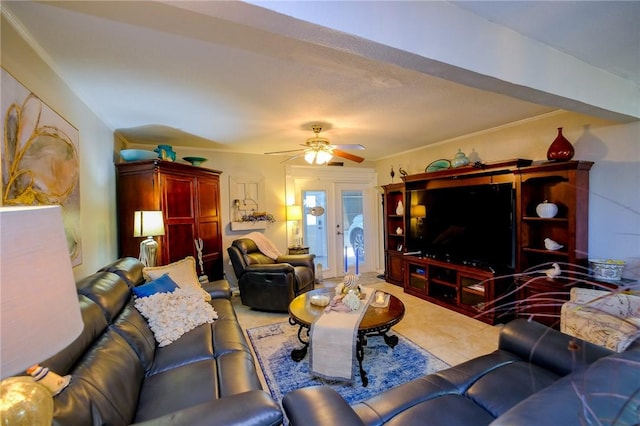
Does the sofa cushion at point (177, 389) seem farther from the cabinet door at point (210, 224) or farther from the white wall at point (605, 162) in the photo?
the white wall at point (605, 162)

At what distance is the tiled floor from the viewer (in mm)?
2682

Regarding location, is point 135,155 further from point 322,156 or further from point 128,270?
point 322,156

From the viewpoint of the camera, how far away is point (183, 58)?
6.13 ft

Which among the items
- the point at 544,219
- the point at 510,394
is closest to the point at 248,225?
the point at 544,219

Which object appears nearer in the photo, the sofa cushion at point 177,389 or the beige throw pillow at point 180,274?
the sofa cushion at point 177,389

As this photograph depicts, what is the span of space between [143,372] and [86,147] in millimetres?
2033

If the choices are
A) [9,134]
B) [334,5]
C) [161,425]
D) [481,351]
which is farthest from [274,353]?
[334,5]

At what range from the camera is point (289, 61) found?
1944 mm

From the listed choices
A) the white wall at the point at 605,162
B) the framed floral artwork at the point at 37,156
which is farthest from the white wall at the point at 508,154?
the framed floral artwork at the point at 37,156

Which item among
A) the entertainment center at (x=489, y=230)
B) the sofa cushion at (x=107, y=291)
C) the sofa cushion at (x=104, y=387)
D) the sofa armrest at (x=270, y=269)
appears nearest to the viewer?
the sofa cushion at (x=104, y=387)

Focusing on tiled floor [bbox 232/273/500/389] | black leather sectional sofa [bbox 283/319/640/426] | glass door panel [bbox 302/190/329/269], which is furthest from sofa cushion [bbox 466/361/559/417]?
glass door panel [bbox 302/190/329/269]

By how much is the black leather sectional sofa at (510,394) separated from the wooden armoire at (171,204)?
2.92 metres

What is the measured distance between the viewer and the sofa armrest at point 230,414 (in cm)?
103

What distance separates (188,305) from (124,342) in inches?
26.6
